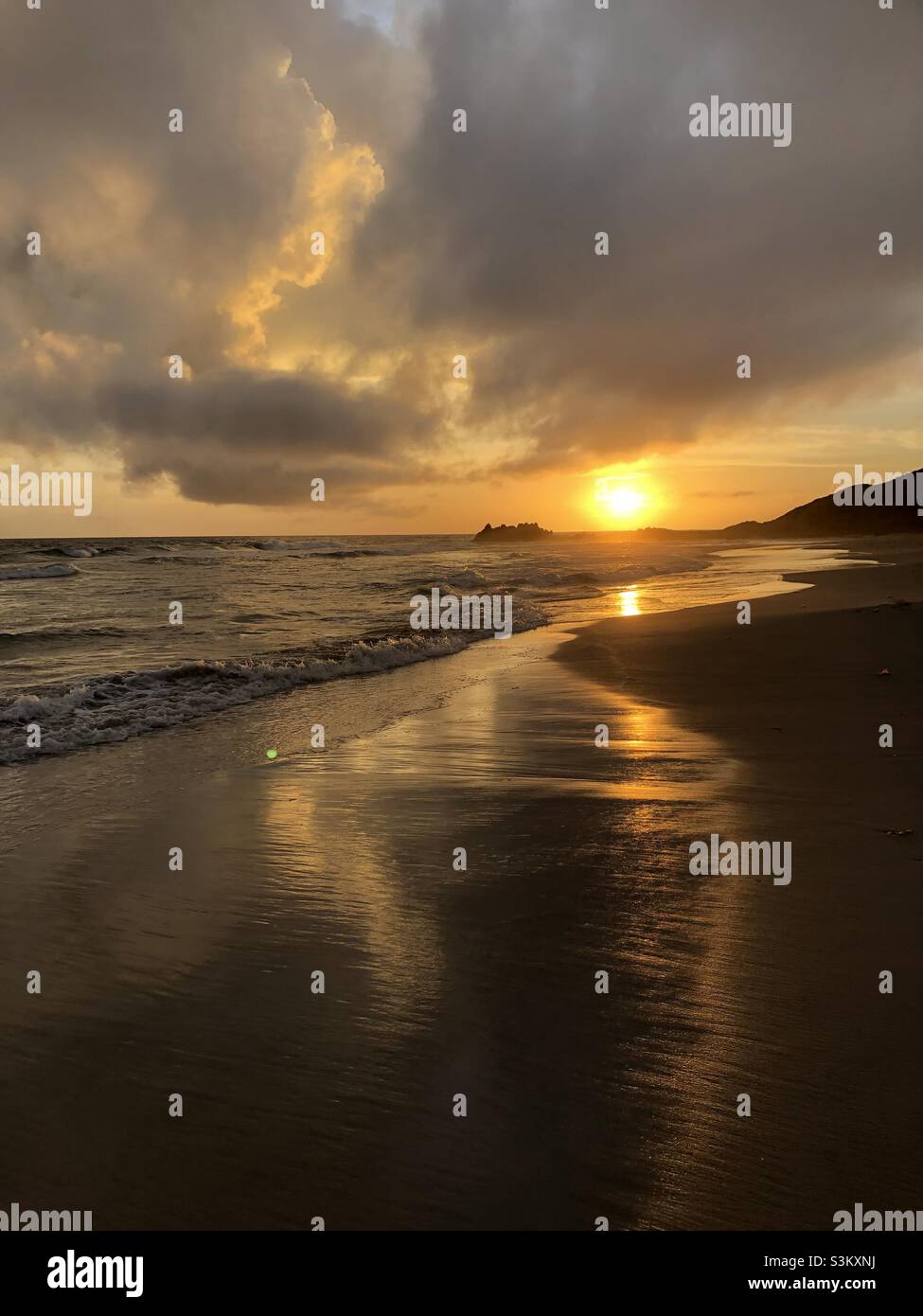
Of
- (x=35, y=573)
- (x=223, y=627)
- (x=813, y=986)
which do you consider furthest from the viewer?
(x=35, y=573)

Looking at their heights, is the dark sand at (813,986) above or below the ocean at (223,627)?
below

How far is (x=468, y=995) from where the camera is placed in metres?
3.82

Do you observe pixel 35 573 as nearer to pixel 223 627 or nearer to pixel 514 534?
pixel 223 627

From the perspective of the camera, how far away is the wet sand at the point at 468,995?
2727mm

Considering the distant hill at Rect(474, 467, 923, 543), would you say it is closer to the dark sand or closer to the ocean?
the ocean

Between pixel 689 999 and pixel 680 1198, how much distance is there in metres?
1.17


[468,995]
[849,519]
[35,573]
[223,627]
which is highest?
[849,519]

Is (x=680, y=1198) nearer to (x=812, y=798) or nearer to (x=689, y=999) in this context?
(x=689, y=999)

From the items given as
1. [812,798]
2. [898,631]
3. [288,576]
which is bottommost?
[812,798]

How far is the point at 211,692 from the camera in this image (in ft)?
40.4

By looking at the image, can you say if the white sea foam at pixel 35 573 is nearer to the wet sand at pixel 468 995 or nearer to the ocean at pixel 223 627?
the ocean at pixel 223 627

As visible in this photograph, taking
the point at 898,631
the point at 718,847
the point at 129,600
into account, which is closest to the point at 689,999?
the point at 718,847

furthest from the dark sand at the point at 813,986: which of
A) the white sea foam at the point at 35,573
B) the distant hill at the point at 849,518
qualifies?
the distant hill at the point at 849,518

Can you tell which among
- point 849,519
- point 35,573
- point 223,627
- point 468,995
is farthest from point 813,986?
point 849,519
